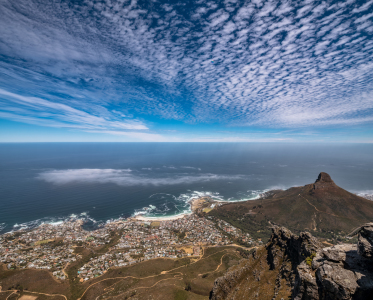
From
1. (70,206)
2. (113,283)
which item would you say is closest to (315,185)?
(113,283)

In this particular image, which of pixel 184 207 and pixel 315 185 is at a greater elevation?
pixel 315 185

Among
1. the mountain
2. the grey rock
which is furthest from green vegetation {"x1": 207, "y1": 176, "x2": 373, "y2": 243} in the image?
the grey rock

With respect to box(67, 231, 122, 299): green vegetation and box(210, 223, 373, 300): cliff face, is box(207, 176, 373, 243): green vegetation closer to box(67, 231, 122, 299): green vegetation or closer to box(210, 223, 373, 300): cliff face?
box(210, 223, 373, 300): cliff face

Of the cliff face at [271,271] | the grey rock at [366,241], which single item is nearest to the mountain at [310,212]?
the cliff face at [271,271]

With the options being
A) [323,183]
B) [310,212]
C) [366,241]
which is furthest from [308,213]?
[366,241]

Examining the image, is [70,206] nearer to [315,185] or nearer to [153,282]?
[153,282]

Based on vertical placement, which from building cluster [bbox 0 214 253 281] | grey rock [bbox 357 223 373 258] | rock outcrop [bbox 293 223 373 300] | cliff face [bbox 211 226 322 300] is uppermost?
grey rock [bbox 357 223 373 258]

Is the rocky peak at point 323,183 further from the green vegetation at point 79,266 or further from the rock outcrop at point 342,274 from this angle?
the green vegetation at point 79,266
